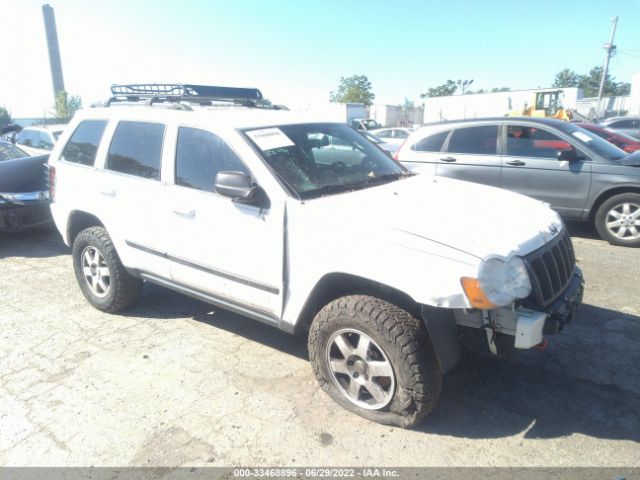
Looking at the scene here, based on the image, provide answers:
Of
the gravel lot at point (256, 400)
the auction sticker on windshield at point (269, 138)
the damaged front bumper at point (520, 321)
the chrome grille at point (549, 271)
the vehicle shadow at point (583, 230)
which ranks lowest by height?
the gravel lot at point (256, 400)

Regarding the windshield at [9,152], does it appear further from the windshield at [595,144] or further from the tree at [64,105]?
the tree at [64,105]

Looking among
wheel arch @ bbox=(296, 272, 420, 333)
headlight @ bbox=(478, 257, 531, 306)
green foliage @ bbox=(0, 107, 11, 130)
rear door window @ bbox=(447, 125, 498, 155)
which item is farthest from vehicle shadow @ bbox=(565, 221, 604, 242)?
green foliage @ bbox=(0, 107, 11, 130)

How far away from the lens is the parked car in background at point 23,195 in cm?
654

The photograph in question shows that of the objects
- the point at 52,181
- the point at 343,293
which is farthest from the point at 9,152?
the point at 343,293

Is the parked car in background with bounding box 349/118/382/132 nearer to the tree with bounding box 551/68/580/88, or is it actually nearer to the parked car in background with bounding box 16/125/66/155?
the parked car in background with bounding box 16/125/66/155

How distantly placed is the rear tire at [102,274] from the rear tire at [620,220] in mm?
5808

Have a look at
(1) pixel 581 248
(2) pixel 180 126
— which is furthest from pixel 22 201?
(1) pixel 581 248

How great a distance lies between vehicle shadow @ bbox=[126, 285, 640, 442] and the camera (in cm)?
282

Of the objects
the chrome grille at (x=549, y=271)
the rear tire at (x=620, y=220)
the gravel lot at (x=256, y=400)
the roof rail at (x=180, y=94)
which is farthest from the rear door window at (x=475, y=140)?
the chrome grille at (x=549, y=271)

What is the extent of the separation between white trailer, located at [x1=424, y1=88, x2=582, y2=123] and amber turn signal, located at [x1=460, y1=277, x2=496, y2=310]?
75.7 ft

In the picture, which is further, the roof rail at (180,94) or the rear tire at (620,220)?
the rear tire at (620,220)

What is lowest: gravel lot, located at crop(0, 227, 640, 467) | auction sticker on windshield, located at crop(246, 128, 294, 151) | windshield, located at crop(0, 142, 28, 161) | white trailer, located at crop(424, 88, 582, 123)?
gravel lot, located at crop(0, 227, 640, 467)

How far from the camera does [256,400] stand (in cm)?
315

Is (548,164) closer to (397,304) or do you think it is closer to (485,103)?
(397,304)
